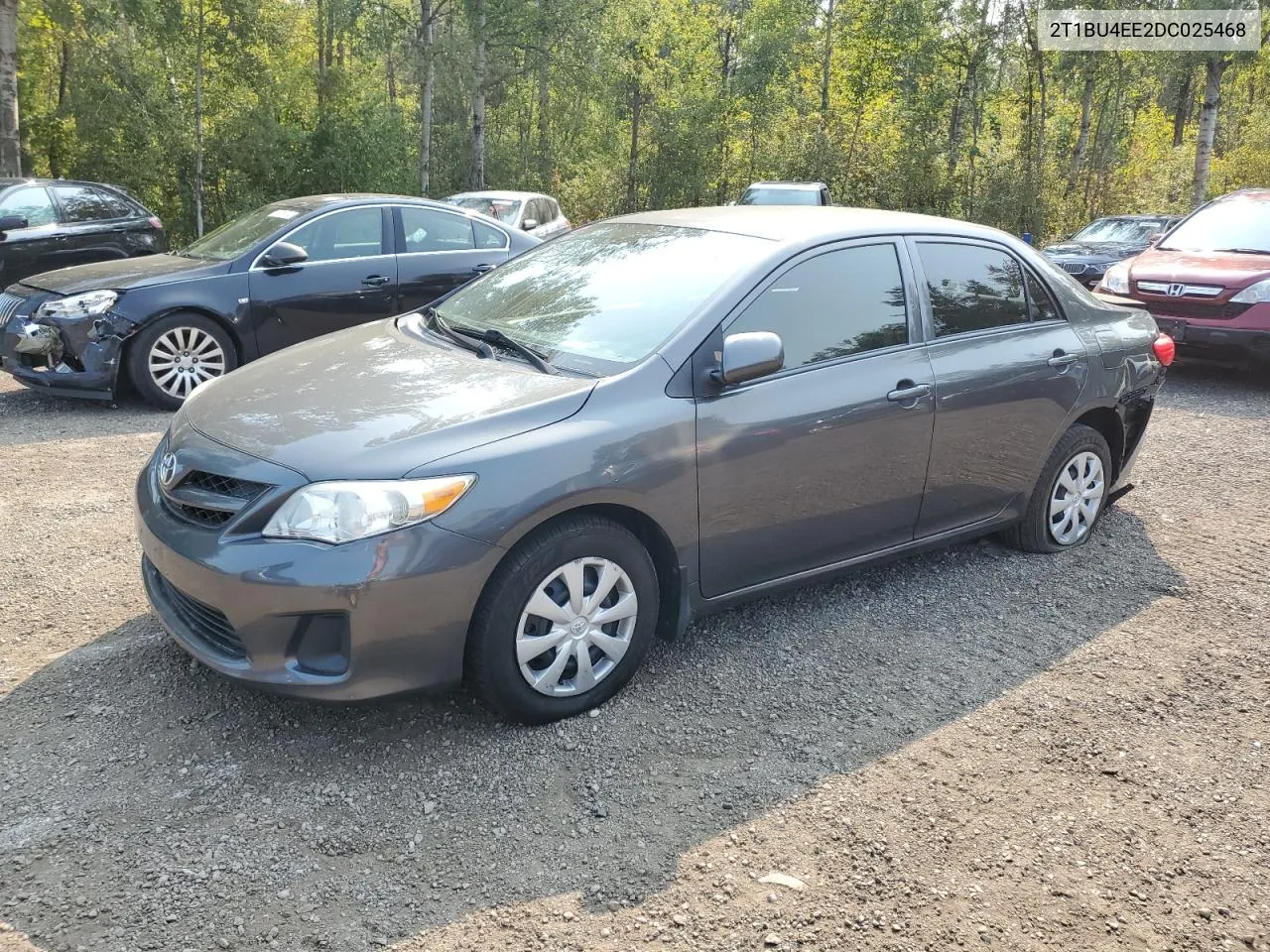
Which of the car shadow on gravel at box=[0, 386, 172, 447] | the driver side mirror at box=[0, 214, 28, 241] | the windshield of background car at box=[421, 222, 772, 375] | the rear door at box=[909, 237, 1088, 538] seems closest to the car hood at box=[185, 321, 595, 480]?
the windshield of background car at box=[421, 222, 772, 375]

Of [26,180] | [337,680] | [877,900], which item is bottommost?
[877,900]

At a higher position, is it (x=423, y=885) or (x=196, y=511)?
(x=196, y=511)

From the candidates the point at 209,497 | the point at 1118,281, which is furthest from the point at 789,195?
the point at 209,497

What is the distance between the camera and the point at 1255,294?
8.59 meters

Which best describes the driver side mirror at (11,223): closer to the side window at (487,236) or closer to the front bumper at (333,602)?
the side window at (487,236)

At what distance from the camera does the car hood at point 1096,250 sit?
45.5 ft

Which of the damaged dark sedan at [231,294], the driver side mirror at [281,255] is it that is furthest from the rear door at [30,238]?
the driver side mirror at [281,255]

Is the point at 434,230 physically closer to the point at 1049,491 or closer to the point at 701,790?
the point at 1049,491

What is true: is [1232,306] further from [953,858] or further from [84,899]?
[84,899]

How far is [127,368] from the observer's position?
7.16m

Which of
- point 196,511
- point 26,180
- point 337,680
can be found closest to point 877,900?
point 337,680

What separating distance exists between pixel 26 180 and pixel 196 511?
1025 centimetres

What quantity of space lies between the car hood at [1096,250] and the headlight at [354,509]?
13.1 meters

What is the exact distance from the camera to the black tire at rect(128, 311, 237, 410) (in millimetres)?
7125
